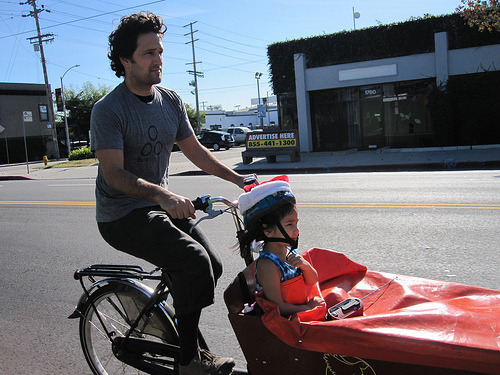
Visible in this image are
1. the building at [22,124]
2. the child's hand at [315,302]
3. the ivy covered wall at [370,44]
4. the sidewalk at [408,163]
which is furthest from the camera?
the building at [22,124]

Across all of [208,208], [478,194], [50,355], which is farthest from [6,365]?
[478,194]

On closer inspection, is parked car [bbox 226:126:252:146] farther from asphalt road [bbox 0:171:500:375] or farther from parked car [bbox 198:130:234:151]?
asphalt road [bbox 0:171:500:375]

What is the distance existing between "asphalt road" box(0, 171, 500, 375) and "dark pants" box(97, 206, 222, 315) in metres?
0.21

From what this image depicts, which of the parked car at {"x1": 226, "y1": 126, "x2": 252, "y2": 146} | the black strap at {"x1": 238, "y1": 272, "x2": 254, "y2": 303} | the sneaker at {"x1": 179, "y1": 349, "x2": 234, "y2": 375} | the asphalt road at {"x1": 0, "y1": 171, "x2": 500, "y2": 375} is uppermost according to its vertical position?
the parked car at {"x1": 226, "y1": 126, "x2": 252, "y2": 146}

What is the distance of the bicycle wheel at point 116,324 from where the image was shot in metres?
2.82

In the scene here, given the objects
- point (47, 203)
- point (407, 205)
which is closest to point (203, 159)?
point (407, 205)

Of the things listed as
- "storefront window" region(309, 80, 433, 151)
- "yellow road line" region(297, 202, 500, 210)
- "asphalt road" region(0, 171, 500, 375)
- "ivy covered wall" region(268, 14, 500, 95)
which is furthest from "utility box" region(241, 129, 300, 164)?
"yellow road line" region(297, 202, 500, 210)

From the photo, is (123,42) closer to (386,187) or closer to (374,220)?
(374,220)

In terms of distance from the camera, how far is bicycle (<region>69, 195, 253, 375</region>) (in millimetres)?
2785

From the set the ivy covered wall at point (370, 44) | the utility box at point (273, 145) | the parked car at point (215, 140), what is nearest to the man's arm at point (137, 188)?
the utility box at point (273, 145)

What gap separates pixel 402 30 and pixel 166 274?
22047mm

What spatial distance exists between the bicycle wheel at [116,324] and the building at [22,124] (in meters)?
42.0

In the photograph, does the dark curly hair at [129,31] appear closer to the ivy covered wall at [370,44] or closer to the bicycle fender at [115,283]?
the bicycle fender at [115,283]

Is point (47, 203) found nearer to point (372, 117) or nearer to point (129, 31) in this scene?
point (129, 31)
